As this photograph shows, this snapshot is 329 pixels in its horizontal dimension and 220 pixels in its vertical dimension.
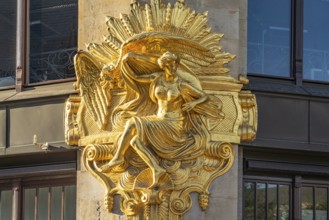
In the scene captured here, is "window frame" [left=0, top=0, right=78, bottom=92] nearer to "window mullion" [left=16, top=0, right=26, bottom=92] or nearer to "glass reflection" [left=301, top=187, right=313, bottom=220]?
"window mullion" [left=16, top=0, right=26, bottom=92]

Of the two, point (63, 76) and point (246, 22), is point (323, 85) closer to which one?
point (246, 22)

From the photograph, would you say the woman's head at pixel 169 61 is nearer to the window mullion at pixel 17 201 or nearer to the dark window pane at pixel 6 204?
the window mullion at pixel 17 201

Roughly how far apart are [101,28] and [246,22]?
2041mm

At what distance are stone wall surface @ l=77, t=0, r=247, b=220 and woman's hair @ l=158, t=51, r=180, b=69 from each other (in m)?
0.89

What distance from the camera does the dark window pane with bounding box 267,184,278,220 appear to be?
15789 millimetres

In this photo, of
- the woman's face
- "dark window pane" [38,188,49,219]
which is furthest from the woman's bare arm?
"dark window pane" [38,188,49,219]

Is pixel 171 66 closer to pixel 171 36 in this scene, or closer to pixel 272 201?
pixel 171 36

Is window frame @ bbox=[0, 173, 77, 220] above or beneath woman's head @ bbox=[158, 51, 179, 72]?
beneath

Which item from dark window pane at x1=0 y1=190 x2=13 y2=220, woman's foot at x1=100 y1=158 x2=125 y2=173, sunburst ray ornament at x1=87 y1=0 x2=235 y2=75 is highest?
sunburst ray ornament at x1=87 y1=0 x2=235 y2=75

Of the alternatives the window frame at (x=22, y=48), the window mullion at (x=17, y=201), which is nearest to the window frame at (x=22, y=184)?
the window mullion at (x=17, y=201)

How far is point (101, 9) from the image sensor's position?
15633 millimetres

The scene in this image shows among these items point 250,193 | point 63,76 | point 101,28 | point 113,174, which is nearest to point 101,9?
point 101,28

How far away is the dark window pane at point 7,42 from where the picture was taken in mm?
16859

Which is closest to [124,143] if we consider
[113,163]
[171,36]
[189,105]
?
[113,163]
